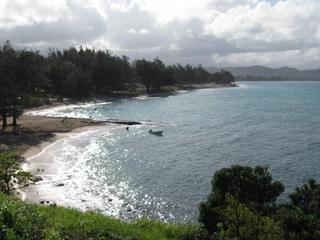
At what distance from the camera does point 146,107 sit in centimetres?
14462

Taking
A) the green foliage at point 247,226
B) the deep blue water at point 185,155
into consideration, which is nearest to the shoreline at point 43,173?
the deep blue water at point 185,155

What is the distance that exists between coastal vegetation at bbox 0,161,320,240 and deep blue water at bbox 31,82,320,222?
39.5 ft

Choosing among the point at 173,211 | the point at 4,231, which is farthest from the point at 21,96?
the point at 4,231

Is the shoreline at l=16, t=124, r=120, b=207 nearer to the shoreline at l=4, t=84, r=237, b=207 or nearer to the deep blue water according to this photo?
the shoreline at l=4, t=84, r=237, b=207

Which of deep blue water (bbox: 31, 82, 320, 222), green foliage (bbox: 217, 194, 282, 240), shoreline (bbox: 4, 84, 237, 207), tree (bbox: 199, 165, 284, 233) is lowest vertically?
deep blue water (bbox: 31, 82, 320, 222)

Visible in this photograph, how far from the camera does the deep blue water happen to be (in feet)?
153

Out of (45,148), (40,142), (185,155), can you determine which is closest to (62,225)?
(185,155)

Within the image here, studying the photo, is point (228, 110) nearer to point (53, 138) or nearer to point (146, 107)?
point (146, 107)

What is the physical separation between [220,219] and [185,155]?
43.1 m

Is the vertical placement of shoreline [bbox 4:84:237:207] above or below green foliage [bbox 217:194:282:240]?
below

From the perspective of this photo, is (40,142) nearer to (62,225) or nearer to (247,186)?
(247,186)

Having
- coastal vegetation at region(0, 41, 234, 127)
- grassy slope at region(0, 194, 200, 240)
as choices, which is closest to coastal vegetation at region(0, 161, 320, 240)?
grassy slope at region(0, 194, 200, 240)

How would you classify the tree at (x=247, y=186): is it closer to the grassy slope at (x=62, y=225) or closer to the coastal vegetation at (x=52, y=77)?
Result: the grassy slope at (x=62, y=225)

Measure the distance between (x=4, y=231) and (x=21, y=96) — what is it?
74.8 metres
